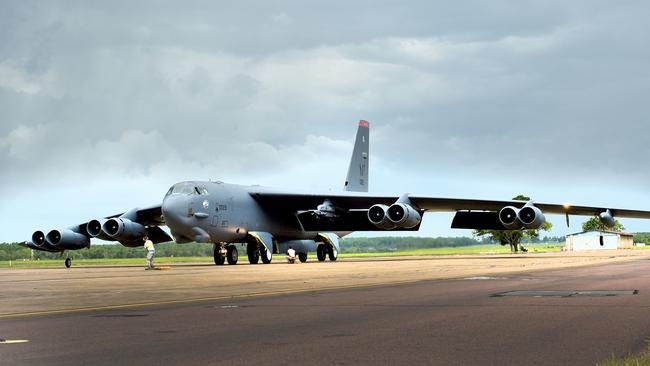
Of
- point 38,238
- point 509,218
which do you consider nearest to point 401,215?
point 509,218

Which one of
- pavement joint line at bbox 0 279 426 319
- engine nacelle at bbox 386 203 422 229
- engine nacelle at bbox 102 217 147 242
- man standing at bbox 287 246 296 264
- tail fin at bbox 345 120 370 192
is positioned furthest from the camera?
tail fin at bbox 345 120 370 192

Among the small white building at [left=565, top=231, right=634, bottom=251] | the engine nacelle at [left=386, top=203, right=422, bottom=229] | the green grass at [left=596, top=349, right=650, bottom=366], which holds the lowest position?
the green grass at [left=596, top=349, right=650, bottom=366]

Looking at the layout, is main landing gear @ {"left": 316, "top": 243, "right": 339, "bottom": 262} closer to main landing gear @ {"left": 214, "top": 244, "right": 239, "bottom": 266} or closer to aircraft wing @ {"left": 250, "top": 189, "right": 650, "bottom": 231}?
aircraft wing @ {"left": 250, "top": 189, "right": 650, "bottom": 231}

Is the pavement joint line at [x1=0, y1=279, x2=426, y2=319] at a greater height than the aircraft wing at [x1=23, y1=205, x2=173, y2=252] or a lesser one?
lesser

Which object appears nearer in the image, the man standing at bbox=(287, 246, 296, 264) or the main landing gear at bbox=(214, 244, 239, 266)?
the main landing gear at bbox=(214, 244, 239, 266)

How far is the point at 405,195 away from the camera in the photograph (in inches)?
1912

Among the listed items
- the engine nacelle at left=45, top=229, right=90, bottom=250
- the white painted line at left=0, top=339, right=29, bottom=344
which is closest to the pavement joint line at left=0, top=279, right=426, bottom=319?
the white painted line at left=0, top=339, right=29, bottom=344

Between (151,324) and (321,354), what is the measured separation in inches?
164

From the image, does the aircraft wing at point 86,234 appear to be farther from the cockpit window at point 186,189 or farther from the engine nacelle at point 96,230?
the cockpit window at point 186,189

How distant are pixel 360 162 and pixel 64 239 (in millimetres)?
22587

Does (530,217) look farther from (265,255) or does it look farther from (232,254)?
(232,254)

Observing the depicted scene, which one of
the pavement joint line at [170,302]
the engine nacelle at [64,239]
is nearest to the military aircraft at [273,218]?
the engine nacelle at [64,239]

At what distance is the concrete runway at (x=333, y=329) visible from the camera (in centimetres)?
868

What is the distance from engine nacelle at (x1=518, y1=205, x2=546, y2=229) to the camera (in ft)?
155
